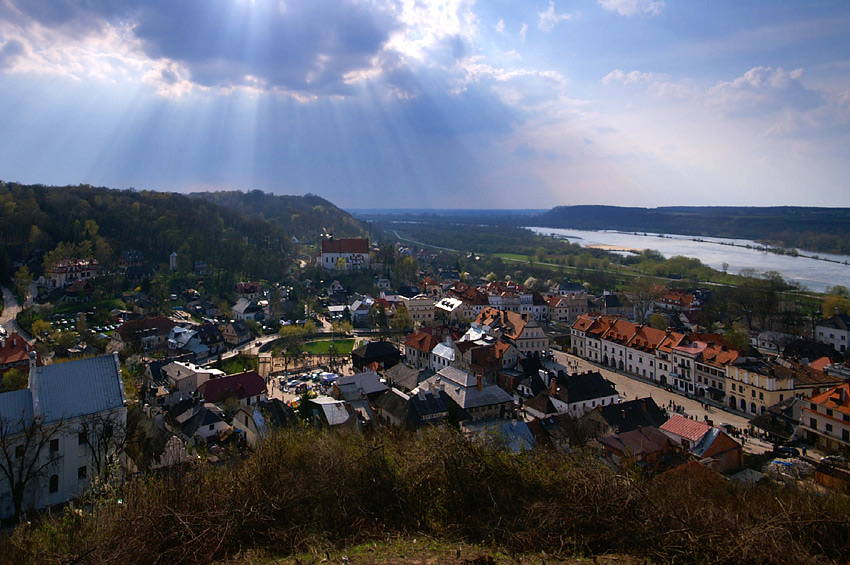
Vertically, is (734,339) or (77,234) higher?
(77,234)

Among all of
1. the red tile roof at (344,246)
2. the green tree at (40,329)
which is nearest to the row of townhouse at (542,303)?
the red tile roof at (344,246)

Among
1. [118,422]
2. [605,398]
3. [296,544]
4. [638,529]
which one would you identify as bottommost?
[605,398]

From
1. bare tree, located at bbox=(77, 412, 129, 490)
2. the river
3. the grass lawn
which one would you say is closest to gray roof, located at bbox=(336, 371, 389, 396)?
the grass lawn

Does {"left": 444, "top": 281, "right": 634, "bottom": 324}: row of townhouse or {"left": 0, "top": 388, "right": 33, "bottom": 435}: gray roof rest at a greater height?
{"left": 0, "top": 388, "right": 33, "bottom": 435}: gray roof

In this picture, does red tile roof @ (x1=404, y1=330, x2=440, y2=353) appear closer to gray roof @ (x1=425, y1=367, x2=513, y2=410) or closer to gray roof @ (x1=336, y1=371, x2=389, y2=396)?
gray roof @ (x1=336, y1=371, x2=389, y2=396)

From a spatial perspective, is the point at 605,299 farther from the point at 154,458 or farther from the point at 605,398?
the point at 154,458

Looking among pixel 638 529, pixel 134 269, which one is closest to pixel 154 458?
pixel 638 529

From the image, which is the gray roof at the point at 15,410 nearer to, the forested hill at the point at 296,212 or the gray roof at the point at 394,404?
the gray roof at the point at 394,404

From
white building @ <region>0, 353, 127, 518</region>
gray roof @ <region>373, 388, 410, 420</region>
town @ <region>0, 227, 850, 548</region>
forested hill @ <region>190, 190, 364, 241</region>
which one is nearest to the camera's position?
white building @ <region>0, 353, 127, 518</region>
